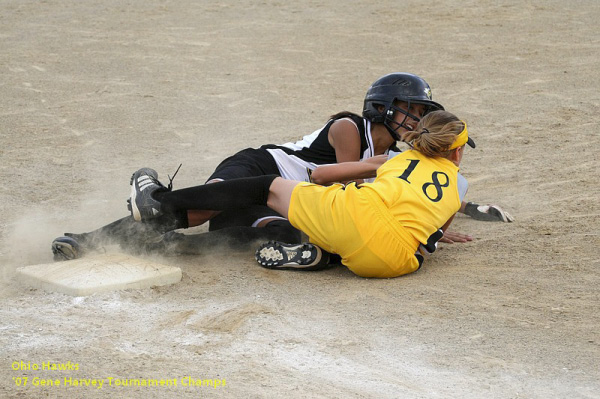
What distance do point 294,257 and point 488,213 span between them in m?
1.67

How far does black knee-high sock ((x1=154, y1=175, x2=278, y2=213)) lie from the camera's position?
4.72m

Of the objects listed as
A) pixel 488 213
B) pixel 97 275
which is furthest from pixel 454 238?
pixel 97 275

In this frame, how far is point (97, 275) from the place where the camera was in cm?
437

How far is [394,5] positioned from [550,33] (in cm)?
272

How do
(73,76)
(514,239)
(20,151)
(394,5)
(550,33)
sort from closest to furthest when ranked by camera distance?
(514,239), (20,151), (73,76), (550,33), (394,5)

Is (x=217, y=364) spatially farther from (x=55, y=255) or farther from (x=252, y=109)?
(x=252, y=109)

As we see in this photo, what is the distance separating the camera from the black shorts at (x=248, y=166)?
→ 210 inches

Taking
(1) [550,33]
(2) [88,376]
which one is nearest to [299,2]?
(1) [550,33]

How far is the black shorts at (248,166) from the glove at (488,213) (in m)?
1.32

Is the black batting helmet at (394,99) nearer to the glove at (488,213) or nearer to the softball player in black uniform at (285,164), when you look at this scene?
the softball player in black uniform at (285,164)

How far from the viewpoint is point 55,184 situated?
6.73 m

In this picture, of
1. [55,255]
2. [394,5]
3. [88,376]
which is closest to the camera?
[88,376]

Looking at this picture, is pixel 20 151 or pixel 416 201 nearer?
pixel 416 201

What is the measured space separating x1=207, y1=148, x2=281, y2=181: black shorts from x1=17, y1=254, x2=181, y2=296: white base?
0.90 meters
